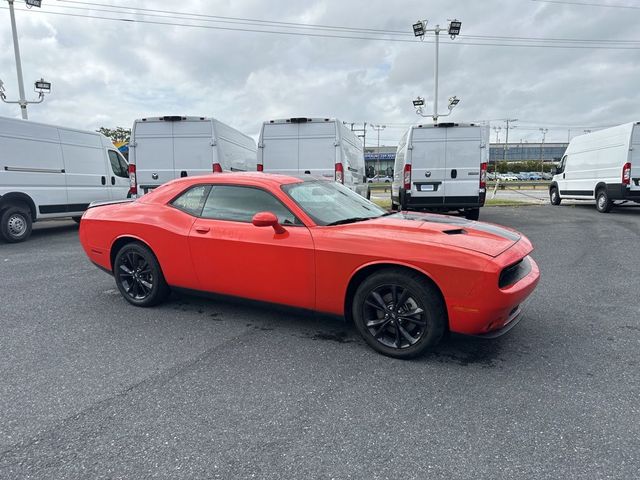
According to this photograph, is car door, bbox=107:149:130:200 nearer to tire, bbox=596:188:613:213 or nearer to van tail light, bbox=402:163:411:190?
van tail light, bbox=402:163:411:190

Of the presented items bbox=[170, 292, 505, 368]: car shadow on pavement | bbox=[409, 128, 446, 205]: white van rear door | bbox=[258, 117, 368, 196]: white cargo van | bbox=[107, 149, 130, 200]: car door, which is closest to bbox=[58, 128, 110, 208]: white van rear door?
bbox=[107, 149, 130, 200]: car door

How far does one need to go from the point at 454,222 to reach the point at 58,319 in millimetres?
3981

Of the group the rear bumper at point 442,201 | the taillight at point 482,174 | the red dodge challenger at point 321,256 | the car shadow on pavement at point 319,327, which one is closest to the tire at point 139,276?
the red dodge challenger at point 321,256

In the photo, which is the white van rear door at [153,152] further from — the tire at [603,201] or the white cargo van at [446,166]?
the tire at [603,201]

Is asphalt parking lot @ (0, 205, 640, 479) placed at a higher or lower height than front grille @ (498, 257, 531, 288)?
lower

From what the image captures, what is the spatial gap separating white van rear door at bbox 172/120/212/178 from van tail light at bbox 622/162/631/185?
11.9 metres

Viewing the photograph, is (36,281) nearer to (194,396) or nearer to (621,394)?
(194,396)

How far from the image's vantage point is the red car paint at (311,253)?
2871 millimetres

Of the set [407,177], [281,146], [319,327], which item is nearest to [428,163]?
[407,177]

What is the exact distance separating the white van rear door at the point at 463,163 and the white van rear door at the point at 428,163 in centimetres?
14

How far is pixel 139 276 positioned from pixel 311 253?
2178 mm

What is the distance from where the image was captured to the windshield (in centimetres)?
362

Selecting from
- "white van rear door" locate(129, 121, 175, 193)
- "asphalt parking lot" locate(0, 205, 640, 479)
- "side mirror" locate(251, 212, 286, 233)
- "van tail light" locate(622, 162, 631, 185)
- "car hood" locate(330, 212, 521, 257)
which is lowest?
"asphalt parking lot" locate(0, 205, 640, 479)

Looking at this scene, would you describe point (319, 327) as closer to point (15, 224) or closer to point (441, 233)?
point (441, 233)
